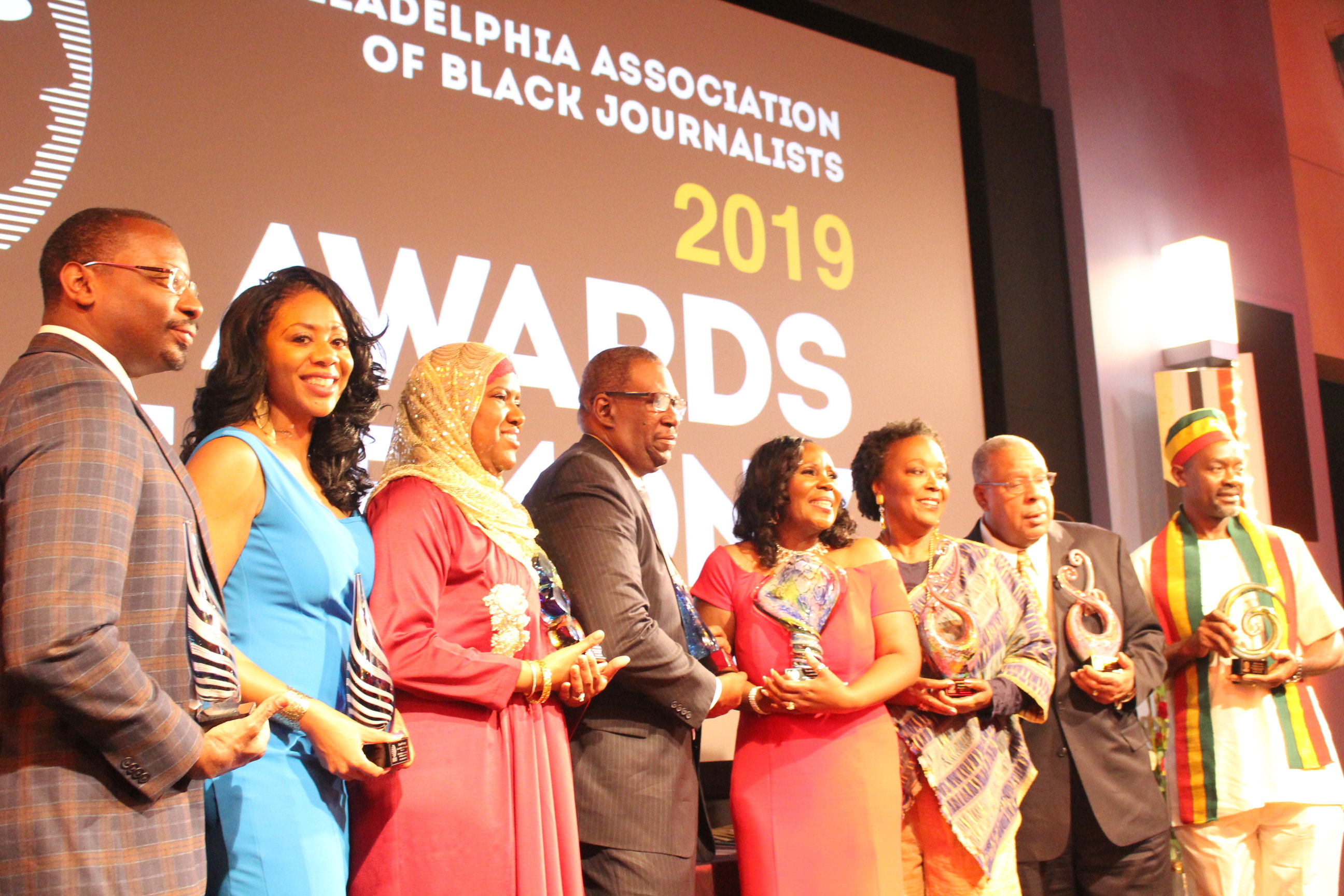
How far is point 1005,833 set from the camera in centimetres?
289

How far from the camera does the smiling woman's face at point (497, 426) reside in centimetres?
247

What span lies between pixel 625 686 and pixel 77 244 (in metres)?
1.36

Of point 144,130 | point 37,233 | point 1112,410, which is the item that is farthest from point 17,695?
point 1112,410

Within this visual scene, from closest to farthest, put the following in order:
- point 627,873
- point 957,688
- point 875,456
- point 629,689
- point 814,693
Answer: point 627,873, point 629,689, point 814,693, point 957,688, point 875,456

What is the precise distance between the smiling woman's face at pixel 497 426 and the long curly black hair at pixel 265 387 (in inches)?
8.3

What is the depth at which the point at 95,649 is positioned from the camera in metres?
1.46

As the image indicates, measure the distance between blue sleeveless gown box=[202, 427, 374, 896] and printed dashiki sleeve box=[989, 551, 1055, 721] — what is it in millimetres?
1751

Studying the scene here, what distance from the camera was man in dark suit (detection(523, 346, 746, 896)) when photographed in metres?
2.45

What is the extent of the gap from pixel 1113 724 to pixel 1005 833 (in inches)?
23.5

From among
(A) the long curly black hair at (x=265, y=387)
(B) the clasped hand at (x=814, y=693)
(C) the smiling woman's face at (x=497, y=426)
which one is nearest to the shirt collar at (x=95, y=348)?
(A) the long curly black hair at (x=265, y=387)

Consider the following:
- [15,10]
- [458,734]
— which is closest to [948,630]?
[458,734]

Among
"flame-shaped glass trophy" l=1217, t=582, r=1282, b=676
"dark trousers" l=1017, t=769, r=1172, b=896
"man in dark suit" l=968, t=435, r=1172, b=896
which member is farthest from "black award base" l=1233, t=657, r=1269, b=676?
"dark trousers" l=1017, t=769, r=1172, b=896

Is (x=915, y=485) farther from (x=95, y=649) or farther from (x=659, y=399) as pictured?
(x=95, y=649)

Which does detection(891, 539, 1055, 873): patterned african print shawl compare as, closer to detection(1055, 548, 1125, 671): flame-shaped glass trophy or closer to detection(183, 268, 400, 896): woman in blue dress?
detection(1055, 548, 1125, 671): flame-shaped glass trophy
